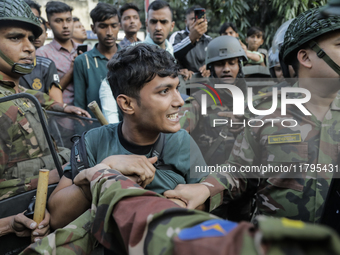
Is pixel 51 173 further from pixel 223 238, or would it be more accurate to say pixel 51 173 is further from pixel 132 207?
pixel 223 238

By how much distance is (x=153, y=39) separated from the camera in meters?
4.80

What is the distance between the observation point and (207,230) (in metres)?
0.81

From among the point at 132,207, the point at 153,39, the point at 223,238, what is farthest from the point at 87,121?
the point at 223,238

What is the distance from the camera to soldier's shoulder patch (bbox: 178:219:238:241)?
788 mm

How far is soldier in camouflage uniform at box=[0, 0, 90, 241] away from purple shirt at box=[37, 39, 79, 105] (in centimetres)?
160

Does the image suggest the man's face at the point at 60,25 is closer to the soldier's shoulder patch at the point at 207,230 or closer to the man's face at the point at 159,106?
the man's face at the point at 159,106

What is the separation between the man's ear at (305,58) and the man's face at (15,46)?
7.17ft

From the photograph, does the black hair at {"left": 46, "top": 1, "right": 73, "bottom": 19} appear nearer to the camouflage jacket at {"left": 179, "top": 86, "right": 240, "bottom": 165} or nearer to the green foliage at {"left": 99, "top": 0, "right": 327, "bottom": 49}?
the camouflage jacket at {"left": 179, "top": 86, "right": 240, "bottom": 165}

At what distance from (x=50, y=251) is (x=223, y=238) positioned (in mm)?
881

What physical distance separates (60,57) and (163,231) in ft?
14.4

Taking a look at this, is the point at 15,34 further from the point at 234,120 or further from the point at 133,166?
the point at 234,120

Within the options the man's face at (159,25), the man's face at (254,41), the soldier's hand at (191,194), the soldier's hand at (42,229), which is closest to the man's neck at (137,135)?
the soldier's hand at (191,194)

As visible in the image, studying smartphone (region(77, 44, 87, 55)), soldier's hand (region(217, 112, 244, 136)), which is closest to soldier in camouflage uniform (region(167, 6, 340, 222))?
soldier's hand (region(217, 112, 244, 136))

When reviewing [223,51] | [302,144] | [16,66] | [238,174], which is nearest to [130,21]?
[223,51]
